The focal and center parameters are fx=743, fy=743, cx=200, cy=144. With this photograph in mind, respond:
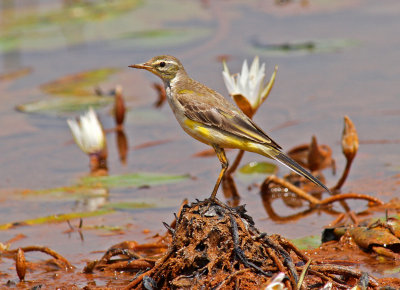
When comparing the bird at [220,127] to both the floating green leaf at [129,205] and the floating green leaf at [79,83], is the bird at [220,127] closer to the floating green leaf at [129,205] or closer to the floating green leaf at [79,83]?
the floating green leaf at [129,205]

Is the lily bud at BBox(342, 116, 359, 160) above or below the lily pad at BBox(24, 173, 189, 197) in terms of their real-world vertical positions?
above

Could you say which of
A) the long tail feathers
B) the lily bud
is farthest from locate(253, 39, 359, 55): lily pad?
the long tail feathers

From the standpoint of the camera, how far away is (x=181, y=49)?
44.4 feet

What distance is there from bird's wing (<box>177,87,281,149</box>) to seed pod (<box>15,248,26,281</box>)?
1.72 meters

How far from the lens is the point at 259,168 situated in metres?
8.41

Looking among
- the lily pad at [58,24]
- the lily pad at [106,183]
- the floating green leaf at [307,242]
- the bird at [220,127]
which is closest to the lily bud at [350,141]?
the floating green leaf at [307,242]

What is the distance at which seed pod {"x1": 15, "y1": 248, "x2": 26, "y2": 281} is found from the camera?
583cm

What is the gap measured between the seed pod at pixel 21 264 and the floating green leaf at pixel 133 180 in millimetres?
2130

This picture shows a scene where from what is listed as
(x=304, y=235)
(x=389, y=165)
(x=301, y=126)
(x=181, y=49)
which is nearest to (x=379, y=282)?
(x=304, y=235)

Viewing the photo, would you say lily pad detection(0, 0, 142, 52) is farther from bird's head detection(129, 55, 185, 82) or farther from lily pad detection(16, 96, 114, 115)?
bird's head detection(129, 55, 185, 82)

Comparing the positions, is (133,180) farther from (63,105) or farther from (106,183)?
(63,105)

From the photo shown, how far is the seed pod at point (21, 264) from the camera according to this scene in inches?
229

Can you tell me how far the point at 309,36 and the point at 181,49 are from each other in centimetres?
234

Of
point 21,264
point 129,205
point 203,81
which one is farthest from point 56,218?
point 203,81
